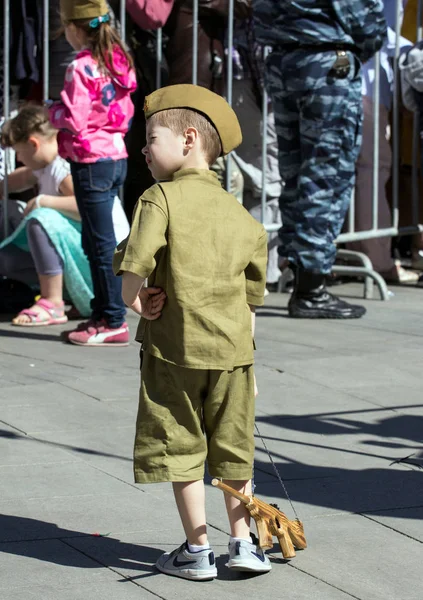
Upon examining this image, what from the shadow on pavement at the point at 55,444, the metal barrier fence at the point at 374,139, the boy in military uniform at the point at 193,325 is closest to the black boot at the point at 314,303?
the metal barrier fence at the point at 374,139

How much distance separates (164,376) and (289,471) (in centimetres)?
114

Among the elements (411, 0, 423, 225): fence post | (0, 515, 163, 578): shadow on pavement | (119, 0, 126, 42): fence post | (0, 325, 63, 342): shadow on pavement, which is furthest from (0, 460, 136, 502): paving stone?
(411, 0, 423, 225): fence post

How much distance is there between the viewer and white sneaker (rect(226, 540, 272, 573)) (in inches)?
136

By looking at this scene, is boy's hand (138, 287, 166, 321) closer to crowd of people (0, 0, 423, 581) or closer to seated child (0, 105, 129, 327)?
crowd of people (0, 0, 423, 581)

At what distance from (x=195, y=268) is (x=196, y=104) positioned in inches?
17.8

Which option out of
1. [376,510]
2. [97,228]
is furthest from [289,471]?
[97,228]

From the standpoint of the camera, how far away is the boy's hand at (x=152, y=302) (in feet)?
11.3

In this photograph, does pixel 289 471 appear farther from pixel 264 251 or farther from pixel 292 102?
pixel 292 102

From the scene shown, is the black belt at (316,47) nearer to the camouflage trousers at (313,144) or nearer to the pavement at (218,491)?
the camouflage trousers at (313,144)

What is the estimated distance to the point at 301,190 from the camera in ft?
23.8

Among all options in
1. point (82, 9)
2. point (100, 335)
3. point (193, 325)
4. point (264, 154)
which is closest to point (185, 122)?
point (193, 325)

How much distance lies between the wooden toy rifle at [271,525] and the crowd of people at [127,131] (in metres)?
3.02

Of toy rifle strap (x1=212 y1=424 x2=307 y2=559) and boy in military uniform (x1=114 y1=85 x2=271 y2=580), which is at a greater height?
boy in military uniform (x1=114 y1=85 x2=271 y2=580)

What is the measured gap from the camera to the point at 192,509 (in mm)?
3451
